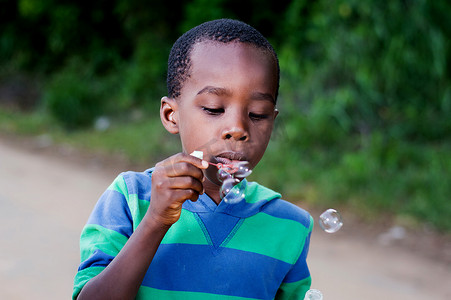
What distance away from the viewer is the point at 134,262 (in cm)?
119

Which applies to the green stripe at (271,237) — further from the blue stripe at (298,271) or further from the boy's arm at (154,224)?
the boy's arm at (154,224)

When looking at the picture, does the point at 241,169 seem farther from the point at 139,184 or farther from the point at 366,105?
the point at 366,105

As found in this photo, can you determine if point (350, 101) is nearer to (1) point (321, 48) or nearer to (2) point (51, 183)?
(1) point (321, 48)

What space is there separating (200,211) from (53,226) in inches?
125

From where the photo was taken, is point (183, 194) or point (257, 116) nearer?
point (183, 194)

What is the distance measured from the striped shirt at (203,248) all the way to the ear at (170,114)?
140 mm

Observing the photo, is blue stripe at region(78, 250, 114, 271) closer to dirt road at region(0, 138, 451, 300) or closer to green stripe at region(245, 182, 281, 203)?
green stripe at region(245, 182, 281, 203)

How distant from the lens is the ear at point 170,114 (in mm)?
1443

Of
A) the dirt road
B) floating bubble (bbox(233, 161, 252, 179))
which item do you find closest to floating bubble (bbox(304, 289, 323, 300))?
floating bubble (bbox(233, 161, 252, 179))

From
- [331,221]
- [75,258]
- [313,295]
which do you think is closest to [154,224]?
[313,295]

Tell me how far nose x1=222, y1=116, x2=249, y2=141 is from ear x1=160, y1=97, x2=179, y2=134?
218 millimetres

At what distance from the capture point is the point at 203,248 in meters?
1.36

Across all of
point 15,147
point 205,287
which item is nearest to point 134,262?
point 205,287

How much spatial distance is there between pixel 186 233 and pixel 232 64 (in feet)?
1.43
